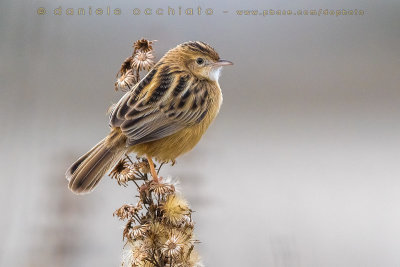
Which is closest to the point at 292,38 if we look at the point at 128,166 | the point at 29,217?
the point at 128,166

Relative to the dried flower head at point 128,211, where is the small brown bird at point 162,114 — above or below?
above

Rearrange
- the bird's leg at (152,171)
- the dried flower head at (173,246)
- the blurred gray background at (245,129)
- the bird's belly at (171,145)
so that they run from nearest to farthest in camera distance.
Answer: the dried flower head at (173,246), the bird's leg at (152,171), the bird's belly at (171,145), the blurred gray background at (245,129)

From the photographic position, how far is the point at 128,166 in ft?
4.10

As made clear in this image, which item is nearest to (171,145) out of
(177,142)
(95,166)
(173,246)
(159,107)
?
(177,142)

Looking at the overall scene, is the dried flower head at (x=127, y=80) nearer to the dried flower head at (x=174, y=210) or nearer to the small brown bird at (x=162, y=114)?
the small brown bird at (x=162, y=114)

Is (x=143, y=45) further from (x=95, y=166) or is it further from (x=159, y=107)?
(x=95, y=166)

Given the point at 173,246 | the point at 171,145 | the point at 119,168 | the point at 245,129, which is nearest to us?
the point at 173,246

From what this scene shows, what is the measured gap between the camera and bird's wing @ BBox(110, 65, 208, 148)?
1316 mm

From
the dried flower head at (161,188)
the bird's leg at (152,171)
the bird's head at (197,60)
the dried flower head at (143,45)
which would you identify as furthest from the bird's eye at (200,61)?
the dried flower head at (161,188)

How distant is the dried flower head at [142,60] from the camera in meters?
1.28

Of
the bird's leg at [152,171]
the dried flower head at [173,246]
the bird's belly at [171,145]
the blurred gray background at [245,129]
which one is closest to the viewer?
the dried flower head at [173,246]

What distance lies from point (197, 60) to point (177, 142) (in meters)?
0.28

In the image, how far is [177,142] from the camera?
139cm

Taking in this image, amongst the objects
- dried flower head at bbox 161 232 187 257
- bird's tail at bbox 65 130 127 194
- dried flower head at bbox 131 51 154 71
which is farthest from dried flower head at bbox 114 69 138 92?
dried flower head at bbox 161 232 187 257
